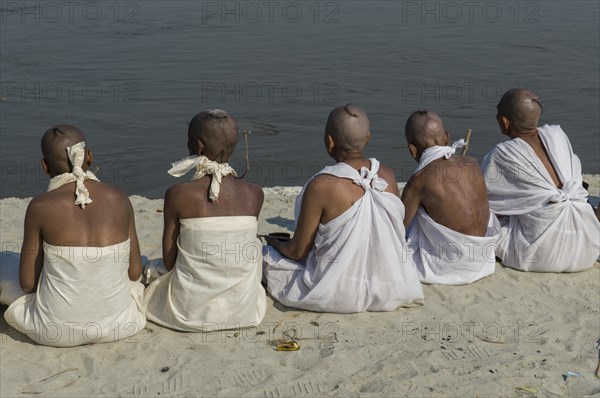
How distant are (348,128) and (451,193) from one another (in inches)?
37.8

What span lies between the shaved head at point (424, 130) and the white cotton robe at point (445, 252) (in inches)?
6.4

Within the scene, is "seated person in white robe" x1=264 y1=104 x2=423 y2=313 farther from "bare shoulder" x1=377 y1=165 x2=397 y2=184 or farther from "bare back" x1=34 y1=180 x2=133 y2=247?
"bare back" x1=34 y1=180 x2=133 y2=247

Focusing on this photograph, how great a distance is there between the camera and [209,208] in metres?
5.28

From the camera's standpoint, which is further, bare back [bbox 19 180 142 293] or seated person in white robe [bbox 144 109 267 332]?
seated person in white robe [bbox 144 109 267 332]

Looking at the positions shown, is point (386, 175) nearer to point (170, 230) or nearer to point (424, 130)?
point (424, 130)

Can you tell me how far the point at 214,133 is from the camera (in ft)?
17.3

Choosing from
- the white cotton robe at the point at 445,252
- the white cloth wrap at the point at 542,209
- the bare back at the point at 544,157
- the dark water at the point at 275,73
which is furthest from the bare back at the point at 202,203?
the dark water at the point at 275,73

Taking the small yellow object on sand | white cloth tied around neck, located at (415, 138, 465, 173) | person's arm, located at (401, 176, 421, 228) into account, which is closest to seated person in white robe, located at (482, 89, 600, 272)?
white cloth tied around neck, located at (415, 138, 465, 173)

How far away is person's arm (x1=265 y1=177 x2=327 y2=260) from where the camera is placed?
18.3ft

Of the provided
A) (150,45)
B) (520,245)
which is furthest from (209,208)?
(150,45)

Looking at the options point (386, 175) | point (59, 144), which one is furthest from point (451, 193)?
point (59, 144)

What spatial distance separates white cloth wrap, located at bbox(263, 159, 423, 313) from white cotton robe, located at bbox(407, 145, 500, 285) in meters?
0.44

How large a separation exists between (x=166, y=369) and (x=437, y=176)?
226cm

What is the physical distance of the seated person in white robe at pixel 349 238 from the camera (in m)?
5.63
